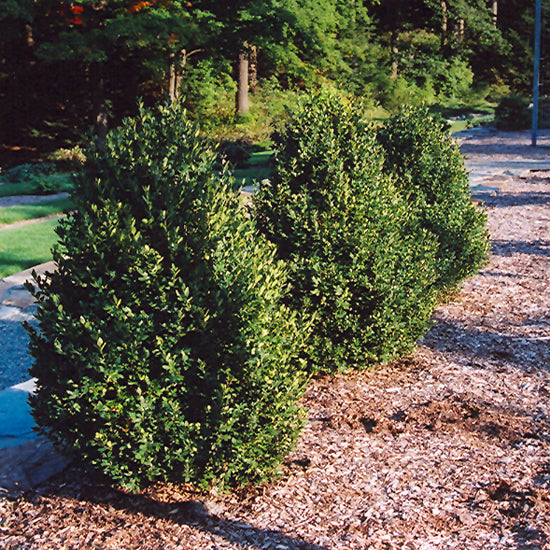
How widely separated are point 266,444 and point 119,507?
0.80 meters

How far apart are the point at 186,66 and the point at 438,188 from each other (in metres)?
19.1

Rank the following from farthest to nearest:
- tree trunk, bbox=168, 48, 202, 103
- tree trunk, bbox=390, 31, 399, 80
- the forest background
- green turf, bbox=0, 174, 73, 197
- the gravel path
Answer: tree trunk, bbox=390, 31, 399, 80 → tree trunk, bbox=168, 48, 202, 103 → the forest background → green turf, bbox=0, 174, 73, 197 → the gravel path

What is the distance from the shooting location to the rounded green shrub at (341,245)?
463cm

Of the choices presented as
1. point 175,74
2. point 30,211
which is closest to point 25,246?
point 30,211

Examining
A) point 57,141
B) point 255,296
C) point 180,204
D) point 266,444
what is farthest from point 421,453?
point 57,141

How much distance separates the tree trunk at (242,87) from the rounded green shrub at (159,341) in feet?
72.9

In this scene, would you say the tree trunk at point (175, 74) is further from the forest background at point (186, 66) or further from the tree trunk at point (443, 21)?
the tree trunk at point (443, 21)

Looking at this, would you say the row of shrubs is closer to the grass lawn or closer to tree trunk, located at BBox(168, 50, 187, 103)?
the grass lawn

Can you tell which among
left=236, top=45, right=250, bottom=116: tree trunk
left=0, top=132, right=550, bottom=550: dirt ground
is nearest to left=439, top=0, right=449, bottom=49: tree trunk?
left=236, top=45, right=250, bottom=116: tree trunk

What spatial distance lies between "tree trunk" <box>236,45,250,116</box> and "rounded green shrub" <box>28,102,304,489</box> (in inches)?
875

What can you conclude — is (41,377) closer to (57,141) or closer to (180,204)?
(180,204)

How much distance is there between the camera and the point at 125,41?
18172mm

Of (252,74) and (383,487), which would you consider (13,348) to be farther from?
(252,74)

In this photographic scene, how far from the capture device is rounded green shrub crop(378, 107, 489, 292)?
249 inches
